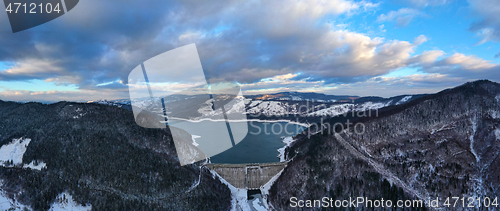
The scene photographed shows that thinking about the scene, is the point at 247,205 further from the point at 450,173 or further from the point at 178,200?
the point at 450,173

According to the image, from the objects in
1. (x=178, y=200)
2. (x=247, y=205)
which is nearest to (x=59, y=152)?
(x=178, y=200)

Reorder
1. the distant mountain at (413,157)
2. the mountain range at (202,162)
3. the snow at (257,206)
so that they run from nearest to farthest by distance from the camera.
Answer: the mountain range at (202,162)
the distant mountain at (413,157)
the snow at (257,206)

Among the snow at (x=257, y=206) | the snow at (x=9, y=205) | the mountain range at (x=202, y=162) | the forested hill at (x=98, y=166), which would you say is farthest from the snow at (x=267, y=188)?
the snow at (x=9, y=205)

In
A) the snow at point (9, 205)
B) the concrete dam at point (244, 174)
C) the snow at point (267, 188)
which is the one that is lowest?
the snow at point (267, 188)

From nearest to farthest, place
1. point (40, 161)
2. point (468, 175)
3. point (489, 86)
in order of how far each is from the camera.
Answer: point (40, 161) < point (468, 175) < point (489, 86)

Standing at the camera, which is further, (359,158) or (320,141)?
(320,141)

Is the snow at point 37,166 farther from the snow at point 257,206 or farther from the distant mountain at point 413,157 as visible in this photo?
the distant mountain at point 413,157

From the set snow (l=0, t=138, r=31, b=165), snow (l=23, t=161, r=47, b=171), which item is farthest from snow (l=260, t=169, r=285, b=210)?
snow (l=0, t=138, r=31, b=165)
